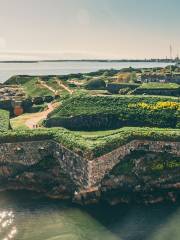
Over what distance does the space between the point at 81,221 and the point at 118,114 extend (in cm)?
2581

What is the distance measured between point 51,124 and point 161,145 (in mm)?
19140

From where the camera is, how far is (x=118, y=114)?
63156 millimetres

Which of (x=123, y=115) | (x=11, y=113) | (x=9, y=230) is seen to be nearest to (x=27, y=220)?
(x=9, y=230)

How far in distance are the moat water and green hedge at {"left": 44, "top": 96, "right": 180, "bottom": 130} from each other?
61.0 feet

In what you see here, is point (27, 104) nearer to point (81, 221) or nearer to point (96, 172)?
point (96, 172)

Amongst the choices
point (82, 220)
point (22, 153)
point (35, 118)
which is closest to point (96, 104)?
point (35, 118)

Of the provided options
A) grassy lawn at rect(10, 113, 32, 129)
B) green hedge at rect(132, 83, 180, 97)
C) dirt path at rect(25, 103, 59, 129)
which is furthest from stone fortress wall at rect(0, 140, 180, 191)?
green hedge at rect(132, 83, 180, 97)

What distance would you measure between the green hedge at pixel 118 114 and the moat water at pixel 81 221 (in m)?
18.6

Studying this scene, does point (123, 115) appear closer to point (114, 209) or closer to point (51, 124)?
point (51, 124)

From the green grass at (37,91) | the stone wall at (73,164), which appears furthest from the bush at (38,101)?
the stone wall at (73,164)

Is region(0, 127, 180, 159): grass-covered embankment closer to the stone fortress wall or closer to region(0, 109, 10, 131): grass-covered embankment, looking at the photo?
the stone fortress wall

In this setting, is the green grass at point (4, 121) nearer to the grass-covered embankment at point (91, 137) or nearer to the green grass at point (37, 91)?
the grass-covered embankment at point (91, 137)

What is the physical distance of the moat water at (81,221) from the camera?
3791 cm

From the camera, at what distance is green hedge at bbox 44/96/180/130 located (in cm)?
6116
